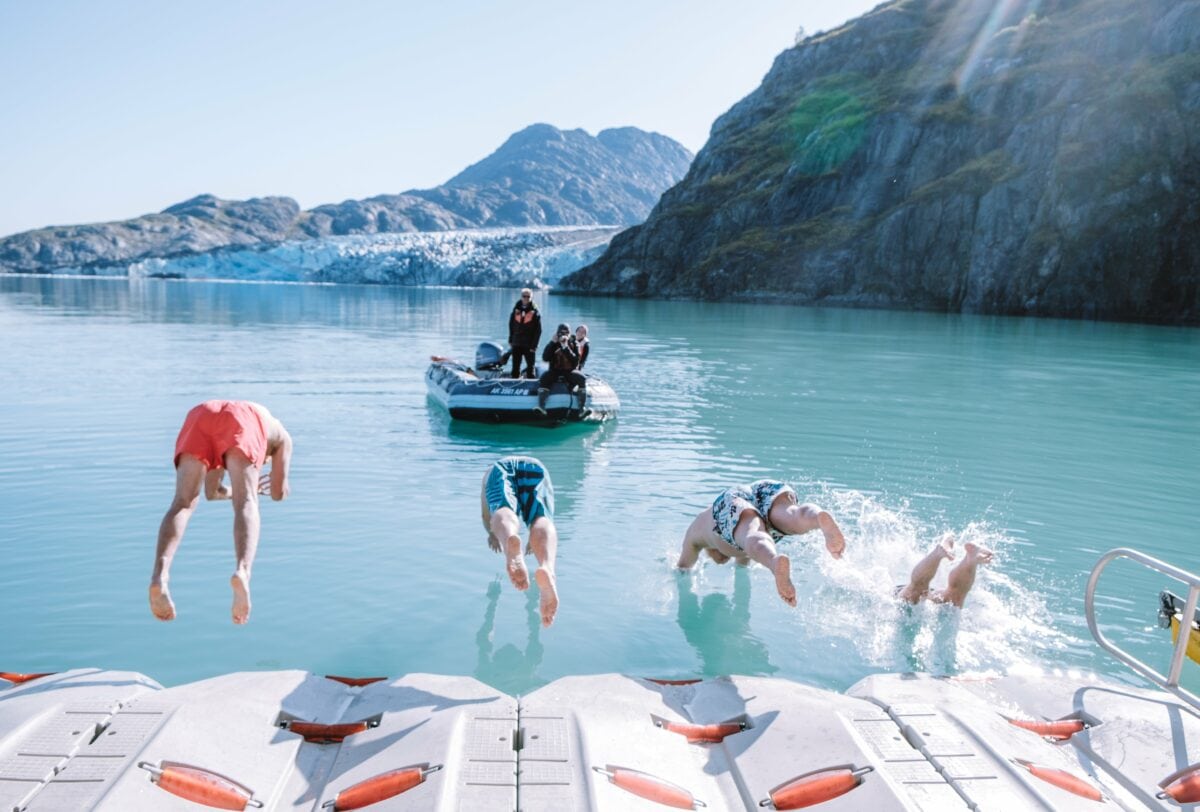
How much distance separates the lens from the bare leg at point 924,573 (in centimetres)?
709

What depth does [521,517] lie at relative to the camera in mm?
6836

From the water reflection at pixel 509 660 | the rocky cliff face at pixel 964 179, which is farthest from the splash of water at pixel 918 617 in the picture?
the rocky cliff face at pixel 964 179

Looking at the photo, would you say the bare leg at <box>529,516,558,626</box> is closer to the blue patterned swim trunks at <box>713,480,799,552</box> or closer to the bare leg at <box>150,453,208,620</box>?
the blue patterned swim trunks at <box>713,480,799,552</box>

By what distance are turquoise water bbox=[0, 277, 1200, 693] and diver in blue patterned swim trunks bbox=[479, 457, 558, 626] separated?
3.34 feet

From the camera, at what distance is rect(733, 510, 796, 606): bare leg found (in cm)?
570


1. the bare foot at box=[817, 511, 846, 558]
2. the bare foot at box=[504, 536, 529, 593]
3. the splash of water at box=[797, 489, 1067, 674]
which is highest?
the bare foot at box=[817, 511, 846, 558]

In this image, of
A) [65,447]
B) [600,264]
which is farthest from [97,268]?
[65,447]

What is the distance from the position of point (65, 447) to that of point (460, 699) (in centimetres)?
1124

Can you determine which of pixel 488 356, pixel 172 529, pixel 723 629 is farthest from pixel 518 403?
pixel 172 529

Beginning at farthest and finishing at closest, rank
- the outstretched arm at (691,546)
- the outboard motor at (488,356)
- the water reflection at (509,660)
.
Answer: the outboard motor at (488,356) → the outstretched arm at (691,546) → the water reflection at (509,660)

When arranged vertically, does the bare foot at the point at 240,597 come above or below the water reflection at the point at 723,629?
above

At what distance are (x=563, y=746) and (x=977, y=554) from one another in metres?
4.18

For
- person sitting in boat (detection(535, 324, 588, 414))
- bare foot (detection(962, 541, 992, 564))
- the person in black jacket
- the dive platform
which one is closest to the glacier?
the person in black jacket

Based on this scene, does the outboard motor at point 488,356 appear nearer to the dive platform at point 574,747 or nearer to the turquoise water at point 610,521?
the turquoise water at point 610,521
